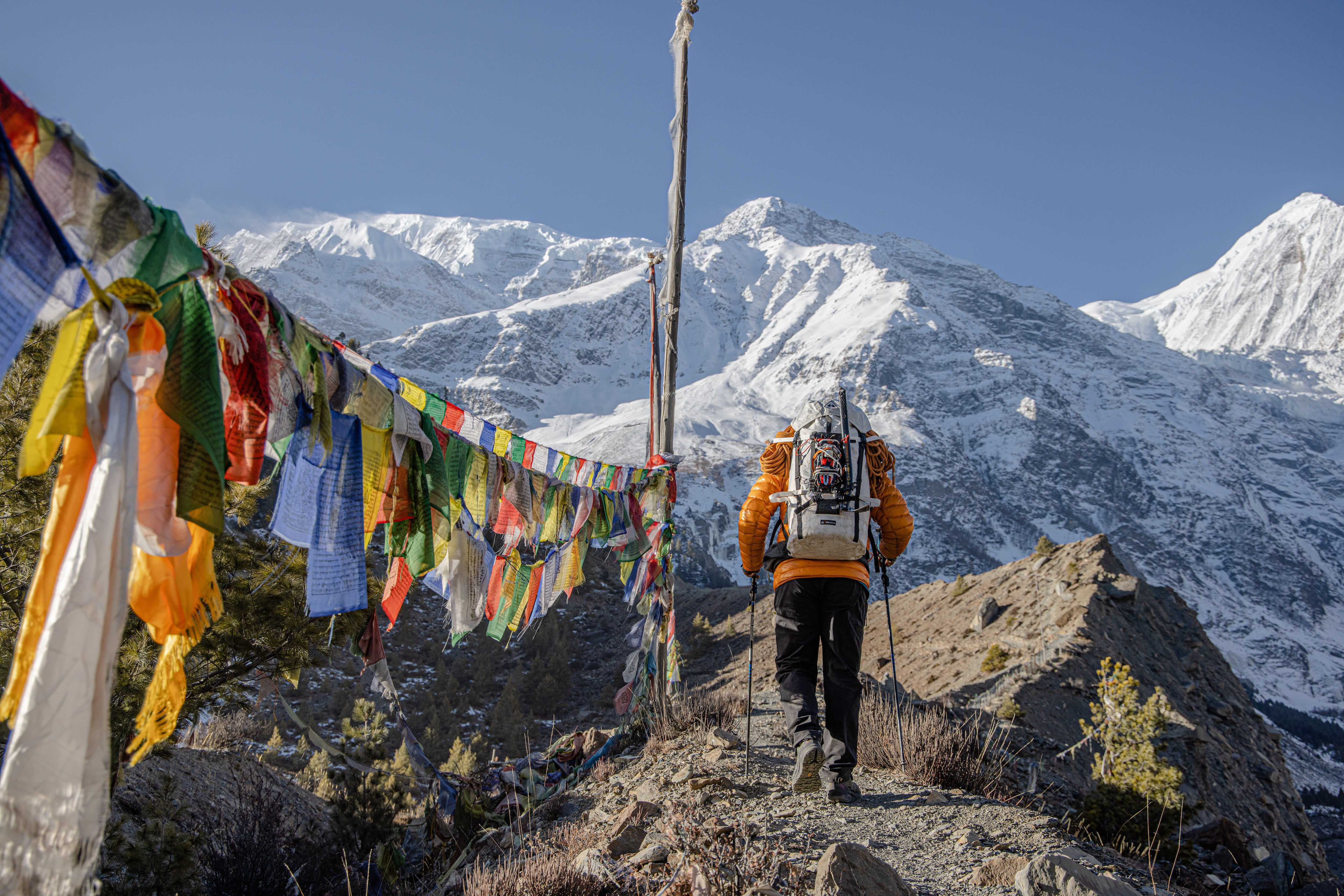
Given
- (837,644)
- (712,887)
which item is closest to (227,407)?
(712,887)

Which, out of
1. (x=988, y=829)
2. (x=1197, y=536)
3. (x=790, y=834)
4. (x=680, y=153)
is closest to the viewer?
(x=790, y=834)

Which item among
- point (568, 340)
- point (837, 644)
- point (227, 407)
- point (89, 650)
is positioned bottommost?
point (837, 644)

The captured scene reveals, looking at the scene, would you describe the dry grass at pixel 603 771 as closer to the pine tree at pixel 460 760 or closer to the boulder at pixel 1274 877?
the boulder at pixel 1274 877

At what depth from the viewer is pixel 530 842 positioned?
3182mm

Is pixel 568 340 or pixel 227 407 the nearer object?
pixel 227 407

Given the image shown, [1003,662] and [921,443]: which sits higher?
[921,443]

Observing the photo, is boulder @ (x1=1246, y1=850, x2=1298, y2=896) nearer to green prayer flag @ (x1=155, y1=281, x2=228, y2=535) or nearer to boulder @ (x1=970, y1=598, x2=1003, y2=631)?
green prayer flag @ (x1=155, y1=281, x2=228, y2=535)

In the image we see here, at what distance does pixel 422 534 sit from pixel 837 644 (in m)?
1.77

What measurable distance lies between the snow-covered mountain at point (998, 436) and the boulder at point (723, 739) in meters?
100

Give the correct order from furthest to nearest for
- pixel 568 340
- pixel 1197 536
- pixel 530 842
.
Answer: pixel 568 340 → pixel 1197 536 → pixel 530 842

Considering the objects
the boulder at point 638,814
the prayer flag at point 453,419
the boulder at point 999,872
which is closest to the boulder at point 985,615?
the boulder at point 638,814

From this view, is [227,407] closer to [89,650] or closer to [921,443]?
[89,650]

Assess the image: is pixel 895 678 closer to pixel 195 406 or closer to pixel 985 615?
pixel 195 406

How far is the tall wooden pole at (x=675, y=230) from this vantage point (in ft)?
19.3
